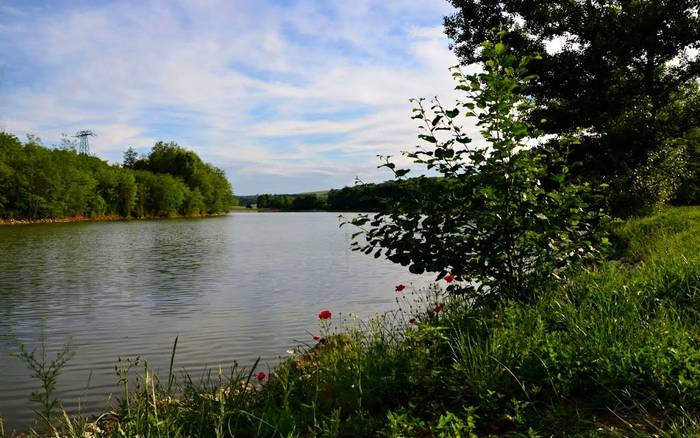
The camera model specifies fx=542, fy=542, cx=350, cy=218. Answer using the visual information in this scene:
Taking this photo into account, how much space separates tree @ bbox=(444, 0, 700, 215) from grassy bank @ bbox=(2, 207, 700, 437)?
552 inches

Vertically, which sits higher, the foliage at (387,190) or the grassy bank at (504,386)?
the foliage at (387,190)

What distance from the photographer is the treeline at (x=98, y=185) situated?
234 ft

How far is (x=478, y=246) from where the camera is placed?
6.28 metres

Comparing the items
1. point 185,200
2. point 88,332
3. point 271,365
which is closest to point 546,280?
point 271,365

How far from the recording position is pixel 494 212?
618cm

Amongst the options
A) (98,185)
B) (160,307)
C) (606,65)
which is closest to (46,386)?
(160,307)

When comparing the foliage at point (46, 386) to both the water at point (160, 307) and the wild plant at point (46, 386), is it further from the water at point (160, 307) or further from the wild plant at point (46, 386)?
the water at point (160, 307)

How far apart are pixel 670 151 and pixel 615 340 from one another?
1748 centimetres

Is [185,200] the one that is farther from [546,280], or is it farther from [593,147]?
[546,280]

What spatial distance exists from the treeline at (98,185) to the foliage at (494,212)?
2936 inches

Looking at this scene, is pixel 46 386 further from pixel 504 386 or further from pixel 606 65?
pixel 606 65

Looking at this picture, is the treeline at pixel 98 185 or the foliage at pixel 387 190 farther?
the treeline at pixel 98 185

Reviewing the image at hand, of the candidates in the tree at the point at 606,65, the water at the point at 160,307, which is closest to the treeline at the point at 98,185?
the water at the point at 160,307

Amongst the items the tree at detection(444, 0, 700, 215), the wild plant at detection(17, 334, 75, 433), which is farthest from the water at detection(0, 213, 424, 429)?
the tree at detection(444, 0, 700, 215)
